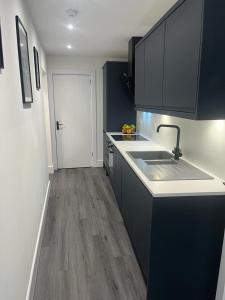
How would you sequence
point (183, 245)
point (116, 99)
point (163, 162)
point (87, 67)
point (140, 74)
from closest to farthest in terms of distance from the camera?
point (183, 245) < point (163, 162) < point (140, 74) < point (116, 99) < point (87, 67)

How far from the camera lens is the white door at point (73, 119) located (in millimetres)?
4766

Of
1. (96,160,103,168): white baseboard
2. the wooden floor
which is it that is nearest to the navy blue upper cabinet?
the wooden floor

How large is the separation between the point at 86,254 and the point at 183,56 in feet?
6.66

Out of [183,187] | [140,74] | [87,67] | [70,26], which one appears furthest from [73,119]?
[183,187]

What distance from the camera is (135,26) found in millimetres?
2795

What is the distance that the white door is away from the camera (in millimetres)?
4766

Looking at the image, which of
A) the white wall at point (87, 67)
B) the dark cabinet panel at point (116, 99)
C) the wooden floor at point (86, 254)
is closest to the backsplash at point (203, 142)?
the wooden floor at point (86, 254)

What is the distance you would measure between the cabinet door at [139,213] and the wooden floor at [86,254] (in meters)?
0.24

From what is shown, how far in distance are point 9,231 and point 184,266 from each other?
1.22m

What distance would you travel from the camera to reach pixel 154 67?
2.23 metres

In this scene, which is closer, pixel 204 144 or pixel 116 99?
pixel 204 144

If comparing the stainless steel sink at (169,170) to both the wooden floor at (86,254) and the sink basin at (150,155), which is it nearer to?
the sink basin at (150,155)

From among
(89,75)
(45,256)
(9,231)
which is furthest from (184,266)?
(89,75)

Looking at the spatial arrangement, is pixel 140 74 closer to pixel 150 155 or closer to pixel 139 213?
pixel 150 155
